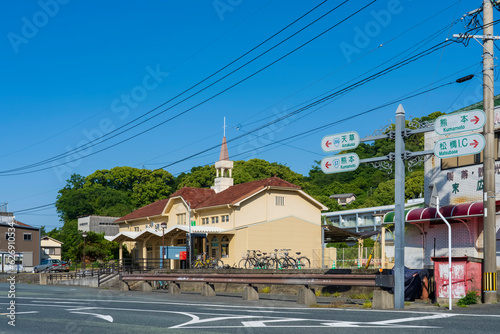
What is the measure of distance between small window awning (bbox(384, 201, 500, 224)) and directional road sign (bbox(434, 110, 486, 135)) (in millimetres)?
5970

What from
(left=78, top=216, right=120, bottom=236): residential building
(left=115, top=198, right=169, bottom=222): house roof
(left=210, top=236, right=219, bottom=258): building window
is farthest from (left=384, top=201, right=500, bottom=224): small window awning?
(left=78, top=216, right=120, bottom=236): residential building

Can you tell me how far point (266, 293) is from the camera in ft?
84.5

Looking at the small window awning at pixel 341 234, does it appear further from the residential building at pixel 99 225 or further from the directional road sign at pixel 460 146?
the residential building at pixel 99 225

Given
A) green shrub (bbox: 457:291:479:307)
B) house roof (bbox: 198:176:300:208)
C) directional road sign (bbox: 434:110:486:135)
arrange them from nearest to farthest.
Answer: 1. directional road sign (bbox: 434:110:486:135)
2. green shrub (bbox: 457:291:479:307)
3. house roof (bbox: 198:176:300:208)

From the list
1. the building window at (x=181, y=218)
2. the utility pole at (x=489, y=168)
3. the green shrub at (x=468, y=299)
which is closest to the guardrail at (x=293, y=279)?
the green shrub at (x=468, y=299)

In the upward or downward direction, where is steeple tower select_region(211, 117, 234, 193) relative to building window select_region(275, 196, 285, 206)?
upward

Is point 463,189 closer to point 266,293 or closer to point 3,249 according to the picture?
point 266,293

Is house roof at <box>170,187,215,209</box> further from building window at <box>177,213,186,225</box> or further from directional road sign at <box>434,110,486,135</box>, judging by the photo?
directional road sign at <box>434,110,486,135</box>

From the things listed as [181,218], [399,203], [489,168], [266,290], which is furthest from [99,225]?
[399,203]

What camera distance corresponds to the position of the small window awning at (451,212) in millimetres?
20875

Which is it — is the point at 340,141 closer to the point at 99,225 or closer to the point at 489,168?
the point at 489,168

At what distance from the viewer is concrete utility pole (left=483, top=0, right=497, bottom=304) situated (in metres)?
17.6

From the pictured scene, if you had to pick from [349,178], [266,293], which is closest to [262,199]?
[266,293]

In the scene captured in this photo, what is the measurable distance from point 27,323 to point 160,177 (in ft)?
306
